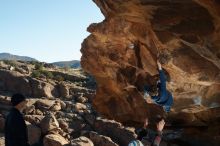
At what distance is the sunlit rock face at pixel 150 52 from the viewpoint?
11.4m

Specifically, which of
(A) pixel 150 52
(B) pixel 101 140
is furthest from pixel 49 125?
(A) pixel 150 52

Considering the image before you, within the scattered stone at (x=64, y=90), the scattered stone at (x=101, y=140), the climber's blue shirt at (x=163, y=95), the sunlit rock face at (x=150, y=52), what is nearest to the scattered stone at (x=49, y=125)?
the scattered stone at (x=101, y=140)

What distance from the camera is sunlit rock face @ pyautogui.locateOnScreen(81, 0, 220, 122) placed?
37.3 ft

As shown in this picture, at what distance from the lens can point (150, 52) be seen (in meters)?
13.8

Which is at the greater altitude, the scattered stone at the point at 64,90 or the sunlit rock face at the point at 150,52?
the sunlit rock face at the point at 150,52

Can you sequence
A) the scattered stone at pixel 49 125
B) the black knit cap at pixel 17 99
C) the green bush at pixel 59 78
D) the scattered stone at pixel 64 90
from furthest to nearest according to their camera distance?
1. the green bush at pixel 59 78
2. the scattered stone at pixel 64 90
3. the scattered stone at pixel 49 125
4. the black knit cap at pixel 17 99

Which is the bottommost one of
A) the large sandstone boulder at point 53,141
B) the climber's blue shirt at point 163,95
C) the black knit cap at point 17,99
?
the large sandstone boulder at point 53,141

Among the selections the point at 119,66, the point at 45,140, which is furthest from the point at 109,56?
the point at 45,140

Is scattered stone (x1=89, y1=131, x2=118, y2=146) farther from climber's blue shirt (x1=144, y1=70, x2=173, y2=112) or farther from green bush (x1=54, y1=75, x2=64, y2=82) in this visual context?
climber's blue shirt (x1=144, y1=70, x2=173, y2=112)

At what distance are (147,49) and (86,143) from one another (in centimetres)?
1765

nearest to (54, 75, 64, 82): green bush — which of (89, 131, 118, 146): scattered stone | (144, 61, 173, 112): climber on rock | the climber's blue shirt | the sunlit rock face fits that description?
(89, 131, 118, 146): scattered stone

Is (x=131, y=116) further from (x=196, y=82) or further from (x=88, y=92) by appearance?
(x=88, y=92)

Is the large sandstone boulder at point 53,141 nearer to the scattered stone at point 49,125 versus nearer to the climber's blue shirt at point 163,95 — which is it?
the scattered stone at point 49,125

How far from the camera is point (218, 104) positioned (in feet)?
46.8
